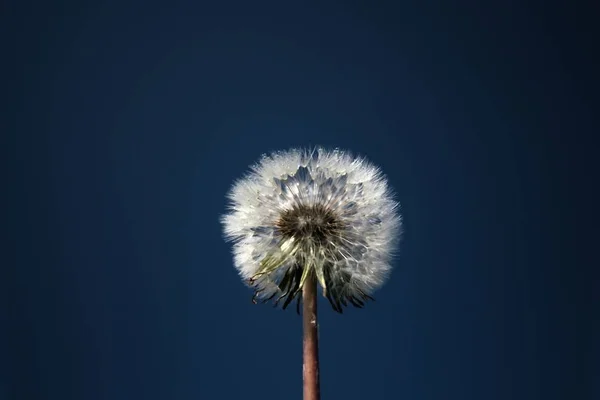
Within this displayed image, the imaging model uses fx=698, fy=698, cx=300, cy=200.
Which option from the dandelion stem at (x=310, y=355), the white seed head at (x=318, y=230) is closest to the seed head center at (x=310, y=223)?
the white seed head at (x=318, y=230)

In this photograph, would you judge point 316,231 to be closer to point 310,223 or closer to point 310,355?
point 310,223

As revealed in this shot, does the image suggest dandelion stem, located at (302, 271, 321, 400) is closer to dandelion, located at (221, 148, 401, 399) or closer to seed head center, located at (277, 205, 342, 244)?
→ dandelion, located at (221, 148, 401, 399)

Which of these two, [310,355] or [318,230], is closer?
[310,355]

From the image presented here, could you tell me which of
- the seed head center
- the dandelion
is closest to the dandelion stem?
the dandelion

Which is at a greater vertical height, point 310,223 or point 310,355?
point 310,223

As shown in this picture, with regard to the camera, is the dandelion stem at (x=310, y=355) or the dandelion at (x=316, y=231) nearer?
the dandelion stem at (x=310, y=355)

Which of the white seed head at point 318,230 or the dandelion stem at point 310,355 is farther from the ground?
the white seed head at point 318,230

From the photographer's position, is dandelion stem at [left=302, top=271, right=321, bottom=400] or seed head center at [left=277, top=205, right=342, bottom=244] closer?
dandelion stem at [left=302, top=271, right=321, bottom=400]

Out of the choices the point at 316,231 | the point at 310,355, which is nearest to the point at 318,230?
the point at 316,231

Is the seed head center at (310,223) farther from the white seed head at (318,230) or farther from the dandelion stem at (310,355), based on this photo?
the dandelion stem at (310,355)
